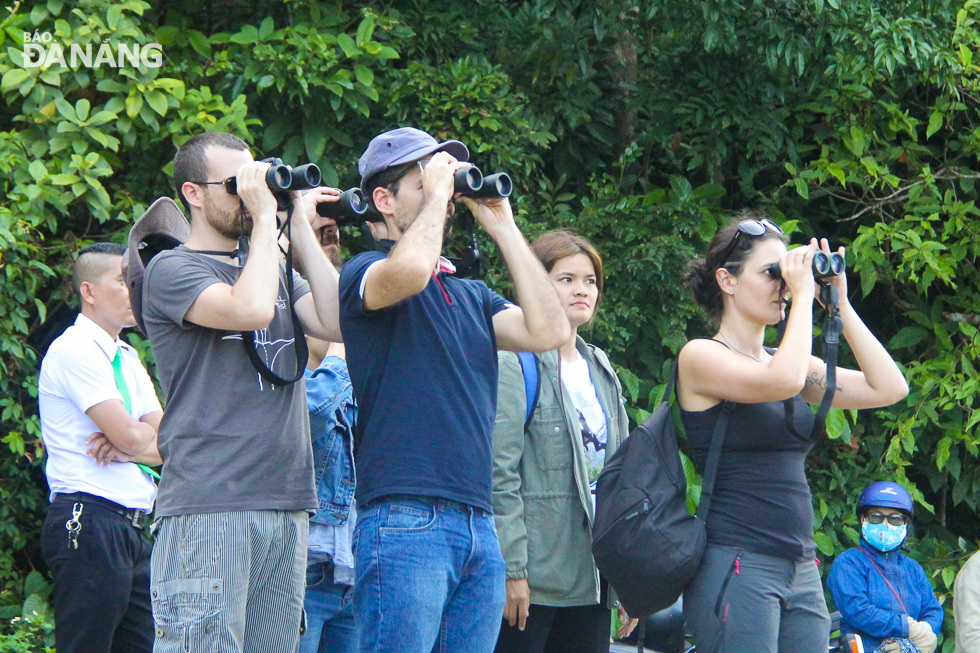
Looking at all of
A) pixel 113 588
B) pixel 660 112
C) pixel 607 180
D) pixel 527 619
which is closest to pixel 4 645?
pixel 113 588

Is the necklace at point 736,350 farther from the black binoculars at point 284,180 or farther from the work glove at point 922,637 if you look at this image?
the work glove at point 922,637

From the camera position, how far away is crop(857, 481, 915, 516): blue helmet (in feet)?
16.9

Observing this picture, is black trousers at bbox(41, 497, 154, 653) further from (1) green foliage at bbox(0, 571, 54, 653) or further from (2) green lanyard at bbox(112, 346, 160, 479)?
(1) green foliage at bbox(0, 571, 54, 653)

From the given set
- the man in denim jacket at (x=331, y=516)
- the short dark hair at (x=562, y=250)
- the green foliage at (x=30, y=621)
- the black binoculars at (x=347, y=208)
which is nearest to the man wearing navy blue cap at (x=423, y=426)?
the black binoculars at (x=347, y=208)

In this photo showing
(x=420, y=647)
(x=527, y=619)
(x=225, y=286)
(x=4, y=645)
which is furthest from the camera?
(x=4, y=645)

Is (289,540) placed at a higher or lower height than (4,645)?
higher

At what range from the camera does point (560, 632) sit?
363 cm

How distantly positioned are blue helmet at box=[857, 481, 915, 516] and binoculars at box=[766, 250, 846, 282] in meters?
2.31

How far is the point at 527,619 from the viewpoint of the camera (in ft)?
11.6

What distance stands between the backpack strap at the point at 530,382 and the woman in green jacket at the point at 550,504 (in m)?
0.01

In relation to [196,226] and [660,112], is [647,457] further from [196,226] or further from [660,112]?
[660,112]

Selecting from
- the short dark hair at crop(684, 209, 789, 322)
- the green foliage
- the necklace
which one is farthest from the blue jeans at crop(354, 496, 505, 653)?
the green foliage

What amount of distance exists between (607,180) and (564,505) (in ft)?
9.49

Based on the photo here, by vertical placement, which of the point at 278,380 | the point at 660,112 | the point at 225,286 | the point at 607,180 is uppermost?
the point at 660,112
